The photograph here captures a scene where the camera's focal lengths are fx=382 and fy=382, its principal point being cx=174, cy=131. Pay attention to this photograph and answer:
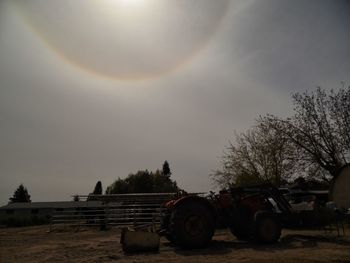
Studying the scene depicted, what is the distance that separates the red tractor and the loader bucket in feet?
2.07

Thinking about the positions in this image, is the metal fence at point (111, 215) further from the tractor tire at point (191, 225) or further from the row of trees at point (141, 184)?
the row of trees at point (141, 184)

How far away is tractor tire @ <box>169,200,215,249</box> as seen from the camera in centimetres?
1134

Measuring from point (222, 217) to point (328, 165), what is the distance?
1478cm

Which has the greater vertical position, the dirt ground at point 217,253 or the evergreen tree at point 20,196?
the evergreen tree at point 20,196

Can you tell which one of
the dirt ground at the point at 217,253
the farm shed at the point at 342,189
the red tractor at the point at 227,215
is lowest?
the dirt ground at the point at 217,253

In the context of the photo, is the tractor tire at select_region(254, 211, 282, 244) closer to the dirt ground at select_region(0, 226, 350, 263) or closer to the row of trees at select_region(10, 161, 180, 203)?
the dirt ground at select_region(0, 226, 350, 263)

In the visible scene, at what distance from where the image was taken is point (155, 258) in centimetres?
983

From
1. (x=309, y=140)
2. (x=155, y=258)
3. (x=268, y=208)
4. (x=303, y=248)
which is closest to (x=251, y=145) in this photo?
(x=309, y=140)

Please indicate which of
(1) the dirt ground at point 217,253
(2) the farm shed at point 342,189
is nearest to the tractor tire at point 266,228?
(1) the dirt ground at point 217,253

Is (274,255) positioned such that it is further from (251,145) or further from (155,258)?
(251,145)

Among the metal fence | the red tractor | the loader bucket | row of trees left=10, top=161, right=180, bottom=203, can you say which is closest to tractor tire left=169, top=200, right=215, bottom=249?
the red tractor

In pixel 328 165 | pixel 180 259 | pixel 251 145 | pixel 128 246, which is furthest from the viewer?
pixel 251 145

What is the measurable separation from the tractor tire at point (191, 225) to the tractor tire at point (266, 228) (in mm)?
1449

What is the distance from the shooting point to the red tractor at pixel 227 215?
11.5 meters
